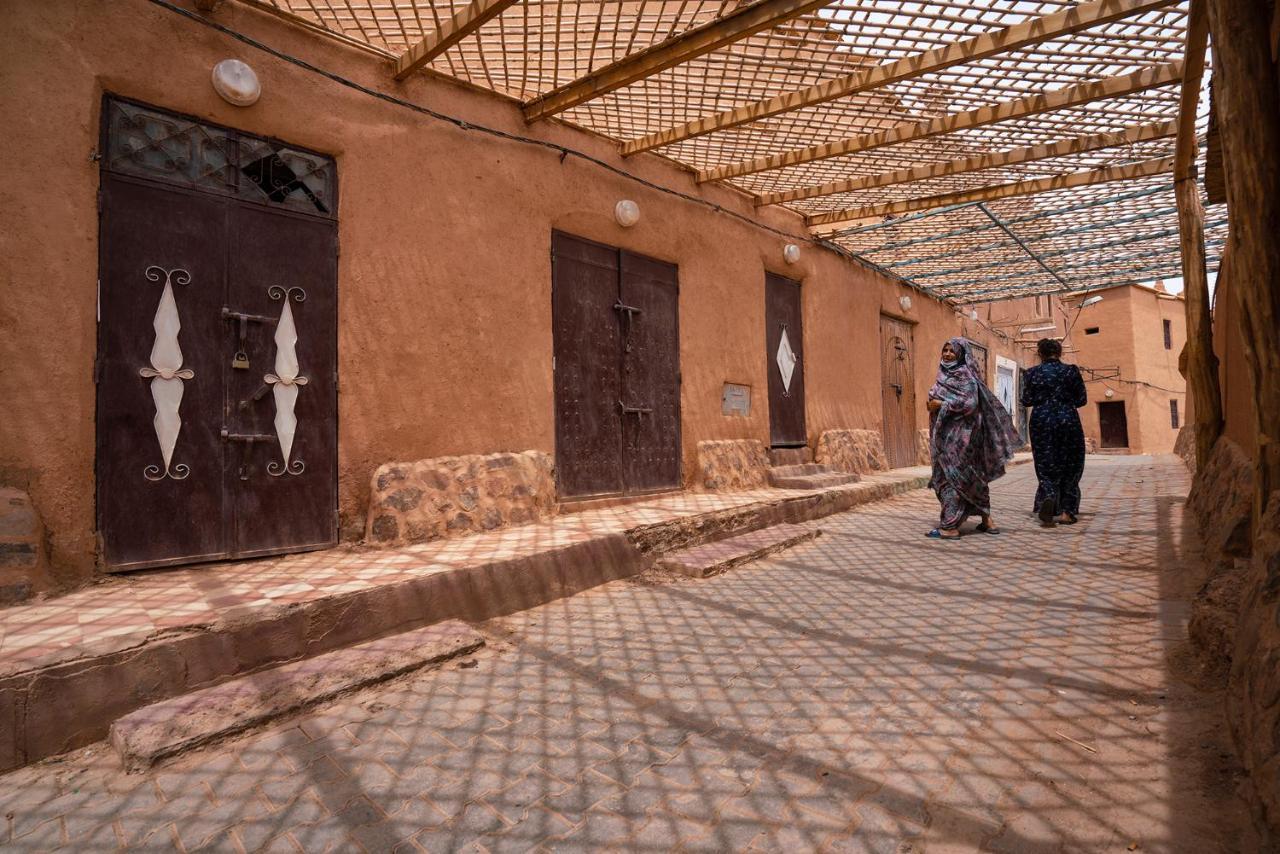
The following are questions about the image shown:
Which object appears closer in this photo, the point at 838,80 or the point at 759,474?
the point at 838,80

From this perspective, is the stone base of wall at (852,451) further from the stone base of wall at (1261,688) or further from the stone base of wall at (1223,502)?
the stone base of wall at (1261,688)

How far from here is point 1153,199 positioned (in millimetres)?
7227

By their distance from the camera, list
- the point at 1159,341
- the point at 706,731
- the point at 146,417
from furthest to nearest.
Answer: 1. the point at 1159,341
2. the point at 146,417
3. the point at 706,731

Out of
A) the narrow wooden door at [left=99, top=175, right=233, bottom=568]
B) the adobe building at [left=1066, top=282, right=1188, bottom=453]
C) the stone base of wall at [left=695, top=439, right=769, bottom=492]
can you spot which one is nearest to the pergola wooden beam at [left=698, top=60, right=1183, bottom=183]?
the stone base of wall at [left=695, top=439, right=769, bottom=492]

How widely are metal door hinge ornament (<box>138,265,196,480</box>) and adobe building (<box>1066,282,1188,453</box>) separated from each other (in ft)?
85.2

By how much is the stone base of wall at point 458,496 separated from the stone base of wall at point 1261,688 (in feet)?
12.6

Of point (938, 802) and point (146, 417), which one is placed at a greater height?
point (146, 417)

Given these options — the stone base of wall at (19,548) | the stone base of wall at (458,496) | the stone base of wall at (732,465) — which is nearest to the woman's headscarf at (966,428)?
the stone base of wall at (732,465)

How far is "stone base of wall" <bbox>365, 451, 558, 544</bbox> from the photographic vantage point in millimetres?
4031

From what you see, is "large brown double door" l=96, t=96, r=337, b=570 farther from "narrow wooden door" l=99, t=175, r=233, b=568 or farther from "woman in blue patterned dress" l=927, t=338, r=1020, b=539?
"woman in blue patterned dress" l=927, t=338, r=1020, b=539

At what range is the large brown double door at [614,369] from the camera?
17.9ft

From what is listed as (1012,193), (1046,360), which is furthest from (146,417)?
(1012,193)

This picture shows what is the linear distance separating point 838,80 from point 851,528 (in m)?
3.64

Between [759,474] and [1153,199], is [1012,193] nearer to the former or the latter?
[1153,199]
